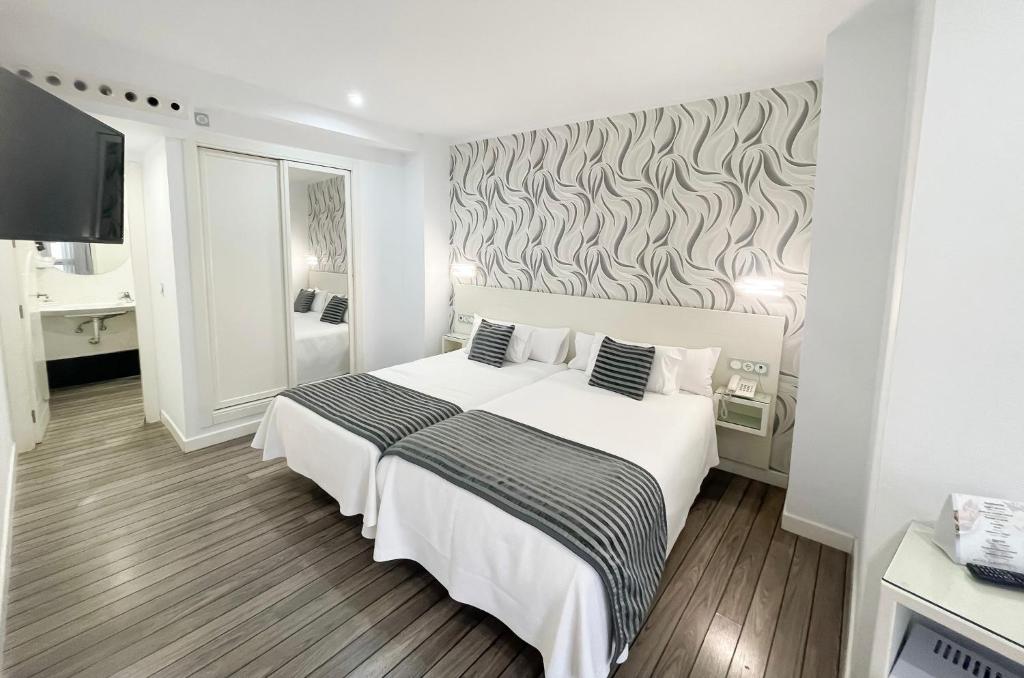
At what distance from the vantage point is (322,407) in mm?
2537

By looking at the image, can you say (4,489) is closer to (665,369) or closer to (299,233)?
(299,233)

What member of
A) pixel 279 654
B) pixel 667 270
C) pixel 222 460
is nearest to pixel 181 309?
pixel 222 460

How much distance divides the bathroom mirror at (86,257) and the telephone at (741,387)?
518cm

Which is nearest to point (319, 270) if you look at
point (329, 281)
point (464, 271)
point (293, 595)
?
point (329, 281)

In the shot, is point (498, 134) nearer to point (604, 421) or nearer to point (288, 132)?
point (288, 132)

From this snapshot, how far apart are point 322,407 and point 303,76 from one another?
2112mm

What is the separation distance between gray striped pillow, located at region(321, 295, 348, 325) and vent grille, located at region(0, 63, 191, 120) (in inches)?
68.6

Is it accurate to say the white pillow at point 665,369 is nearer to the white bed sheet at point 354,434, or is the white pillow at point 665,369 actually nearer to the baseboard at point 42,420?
the white bed sheet at point 354,434

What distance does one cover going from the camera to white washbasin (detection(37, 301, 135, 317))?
13.4 feet

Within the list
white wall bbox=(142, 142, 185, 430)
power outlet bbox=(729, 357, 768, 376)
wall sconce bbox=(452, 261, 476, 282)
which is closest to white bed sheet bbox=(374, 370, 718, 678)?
power outlet bbox=(729, 357, 768, 376)

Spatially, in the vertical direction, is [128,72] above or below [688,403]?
above

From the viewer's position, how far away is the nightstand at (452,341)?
4.39 m

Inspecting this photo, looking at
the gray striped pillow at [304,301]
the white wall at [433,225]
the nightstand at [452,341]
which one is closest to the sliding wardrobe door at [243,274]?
the gray striped pillow at [304,301]

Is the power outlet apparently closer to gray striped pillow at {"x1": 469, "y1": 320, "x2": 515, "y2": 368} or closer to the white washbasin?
gray striped pillow at {"x1": 469, "y1": 320, "x2": 515, "y2": 368}
